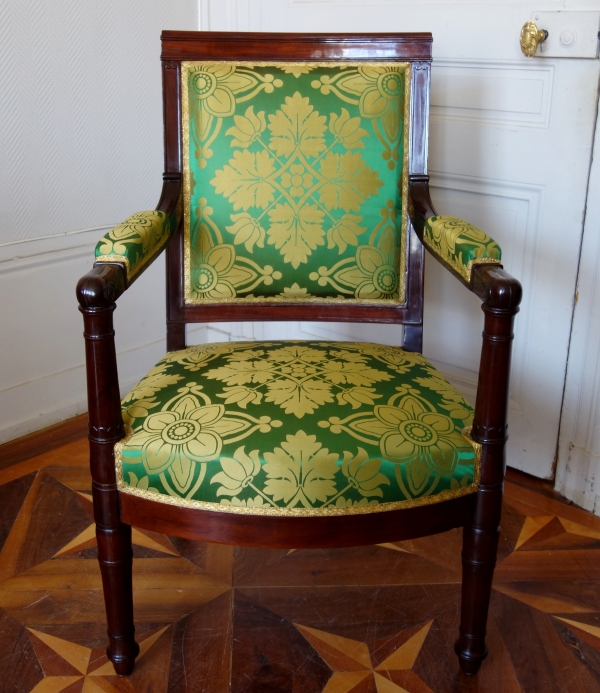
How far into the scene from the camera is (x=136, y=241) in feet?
3.92

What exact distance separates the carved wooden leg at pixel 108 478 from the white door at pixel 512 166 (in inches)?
41.8

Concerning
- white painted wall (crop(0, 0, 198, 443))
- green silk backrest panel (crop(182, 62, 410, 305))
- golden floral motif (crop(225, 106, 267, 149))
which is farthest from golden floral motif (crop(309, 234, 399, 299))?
white painted wall (crop(0, 0, 198, 443))

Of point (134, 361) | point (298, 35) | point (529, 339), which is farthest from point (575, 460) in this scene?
point (134, 361)

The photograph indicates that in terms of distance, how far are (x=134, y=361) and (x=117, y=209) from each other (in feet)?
1.49

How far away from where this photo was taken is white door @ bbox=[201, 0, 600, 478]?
64.9 inches

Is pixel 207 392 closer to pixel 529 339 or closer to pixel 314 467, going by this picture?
pixel 314 467

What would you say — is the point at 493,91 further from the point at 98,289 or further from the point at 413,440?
the point at 98,289

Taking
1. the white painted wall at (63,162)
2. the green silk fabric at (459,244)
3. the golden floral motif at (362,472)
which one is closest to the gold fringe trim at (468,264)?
the green silk fabric at (459,244)

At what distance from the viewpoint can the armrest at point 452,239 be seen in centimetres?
115

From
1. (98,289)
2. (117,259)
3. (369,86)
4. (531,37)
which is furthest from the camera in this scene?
(531,37)

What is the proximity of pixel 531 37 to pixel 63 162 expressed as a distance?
118cm

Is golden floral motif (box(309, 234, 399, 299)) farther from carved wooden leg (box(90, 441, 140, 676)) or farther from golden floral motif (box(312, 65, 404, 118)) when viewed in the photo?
carved wooden leg (box(90, 441, 140, 676))

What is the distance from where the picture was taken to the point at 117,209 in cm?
218

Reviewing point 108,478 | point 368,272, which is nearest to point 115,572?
point 108,478
